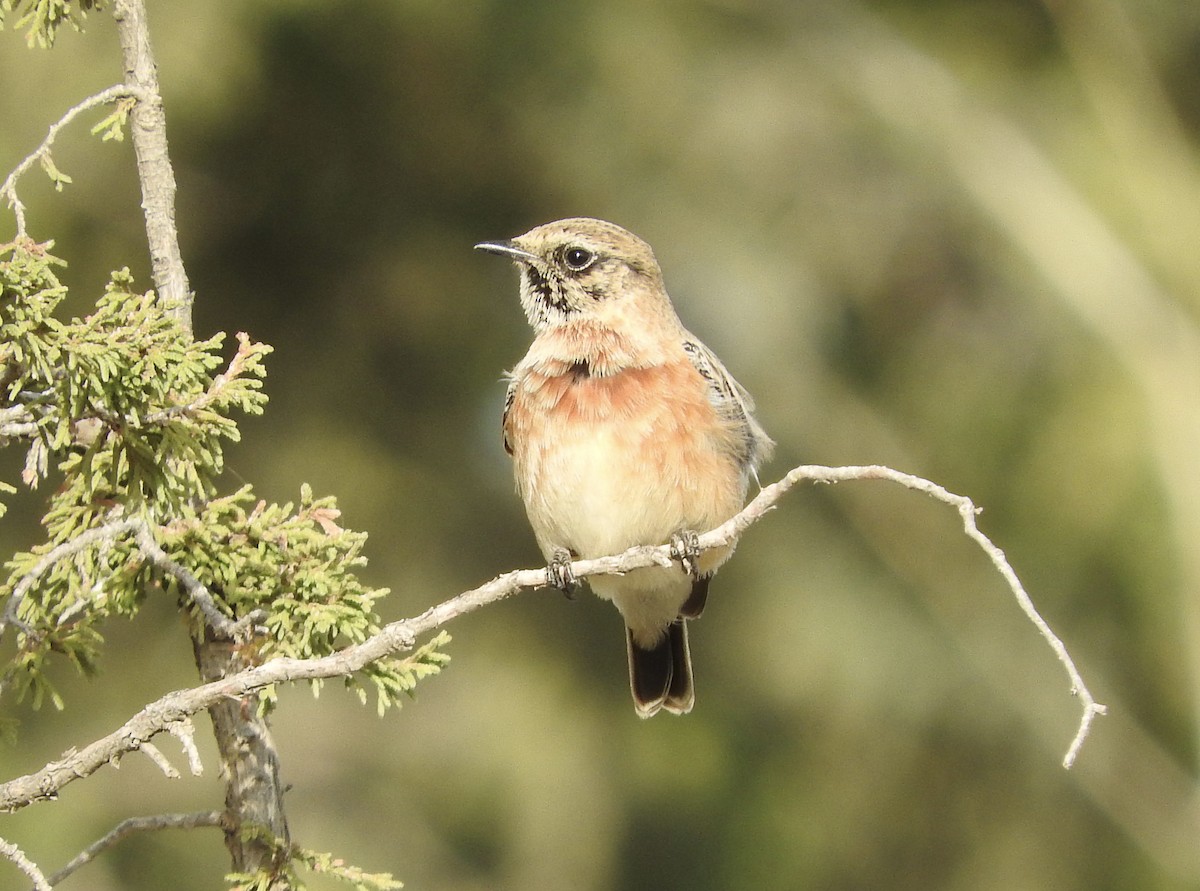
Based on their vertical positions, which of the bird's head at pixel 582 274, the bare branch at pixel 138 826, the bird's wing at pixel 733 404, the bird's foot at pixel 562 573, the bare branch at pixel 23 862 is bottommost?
the bare branch at pixel 23 862

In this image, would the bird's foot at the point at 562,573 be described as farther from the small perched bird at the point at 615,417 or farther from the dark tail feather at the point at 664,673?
the dark tail feather at the point at 664,673

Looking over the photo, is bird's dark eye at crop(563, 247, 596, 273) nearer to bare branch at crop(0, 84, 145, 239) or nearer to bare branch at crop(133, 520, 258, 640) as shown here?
bare branch at crop(0, 84, 145, 239)

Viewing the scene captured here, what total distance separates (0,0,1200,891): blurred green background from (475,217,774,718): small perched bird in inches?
93.5

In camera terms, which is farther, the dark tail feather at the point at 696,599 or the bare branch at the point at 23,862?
the dark tail feather at the point at 696,599

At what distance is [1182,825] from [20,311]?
6.31 meters

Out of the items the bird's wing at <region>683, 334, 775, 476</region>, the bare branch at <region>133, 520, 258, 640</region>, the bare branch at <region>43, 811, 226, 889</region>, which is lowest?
the bare branch at <region>43, 811, 226, 889</region>

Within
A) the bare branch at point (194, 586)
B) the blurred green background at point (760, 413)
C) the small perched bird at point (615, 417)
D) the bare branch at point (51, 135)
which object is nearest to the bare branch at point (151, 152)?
the bare branch at point (51, 135)

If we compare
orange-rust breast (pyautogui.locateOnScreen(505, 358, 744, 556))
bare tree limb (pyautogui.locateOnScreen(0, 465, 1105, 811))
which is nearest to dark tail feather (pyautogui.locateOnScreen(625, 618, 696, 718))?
orange-rust breast (pyautogui.locateOnScreen(505, 358, 744, 556))

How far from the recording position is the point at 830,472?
9.87 ft

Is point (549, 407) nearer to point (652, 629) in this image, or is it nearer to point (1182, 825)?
point (652, 629)

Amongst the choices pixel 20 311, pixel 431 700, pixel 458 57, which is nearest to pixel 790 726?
pixel 431 700

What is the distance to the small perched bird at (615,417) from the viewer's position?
4.81 m

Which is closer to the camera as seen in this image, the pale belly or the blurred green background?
the pale belly

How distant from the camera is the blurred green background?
7.27m
